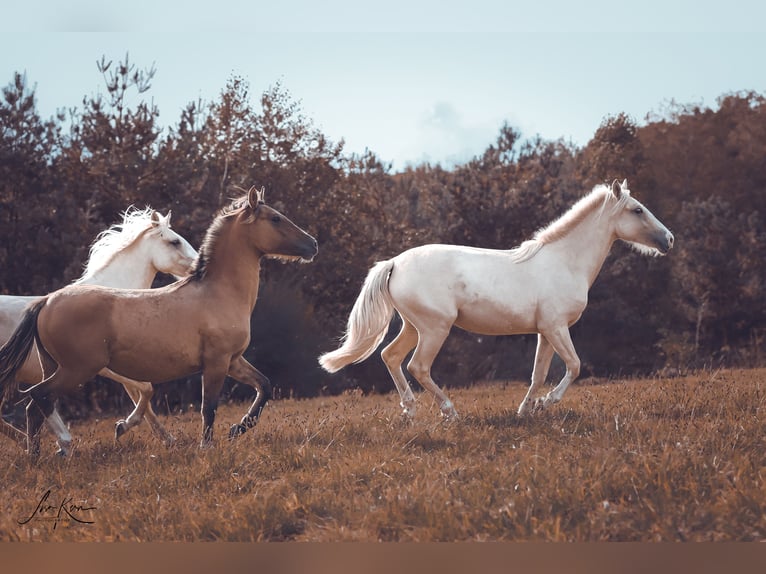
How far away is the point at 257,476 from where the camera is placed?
18.7 feet

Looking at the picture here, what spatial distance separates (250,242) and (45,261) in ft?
37.4

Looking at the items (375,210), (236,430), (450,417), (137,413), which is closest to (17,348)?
(137,413)

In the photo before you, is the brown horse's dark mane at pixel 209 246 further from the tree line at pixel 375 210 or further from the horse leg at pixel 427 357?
the tree line at pixel 375 210

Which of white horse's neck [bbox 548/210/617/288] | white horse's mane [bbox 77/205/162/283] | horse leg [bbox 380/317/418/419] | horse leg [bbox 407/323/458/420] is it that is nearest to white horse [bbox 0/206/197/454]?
white horse's mane [bbox 77/205/162/283]

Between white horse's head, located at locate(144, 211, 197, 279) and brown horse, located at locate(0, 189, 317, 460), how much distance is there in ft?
6.98

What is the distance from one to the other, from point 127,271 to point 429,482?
210 inches

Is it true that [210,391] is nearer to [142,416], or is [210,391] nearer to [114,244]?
[142,416]

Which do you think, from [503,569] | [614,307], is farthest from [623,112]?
[503,569]

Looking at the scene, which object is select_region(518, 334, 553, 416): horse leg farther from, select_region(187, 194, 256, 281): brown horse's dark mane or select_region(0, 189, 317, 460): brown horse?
select_region(187, 194, 256, 281): brown horse's dark mane

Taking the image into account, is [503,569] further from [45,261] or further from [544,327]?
[45,261]

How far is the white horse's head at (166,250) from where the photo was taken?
9.05 m

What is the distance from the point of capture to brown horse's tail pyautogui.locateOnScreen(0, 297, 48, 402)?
646 cm

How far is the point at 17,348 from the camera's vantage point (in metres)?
6.52

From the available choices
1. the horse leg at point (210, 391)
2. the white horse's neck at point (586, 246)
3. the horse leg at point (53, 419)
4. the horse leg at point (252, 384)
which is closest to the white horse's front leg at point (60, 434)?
the horse leg at point (53, 419)
